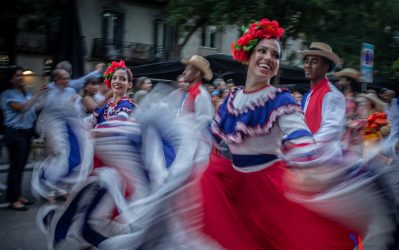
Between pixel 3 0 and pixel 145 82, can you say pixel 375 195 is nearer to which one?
pixel 145 82

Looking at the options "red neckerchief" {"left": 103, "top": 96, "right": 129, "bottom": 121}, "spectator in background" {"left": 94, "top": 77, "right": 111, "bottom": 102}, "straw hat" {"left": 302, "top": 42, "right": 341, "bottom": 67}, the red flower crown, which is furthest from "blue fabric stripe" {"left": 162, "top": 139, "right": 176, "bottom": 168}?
"spectator in background" {"left": 94, "top": 77, "right": 111, "bottom": 102}

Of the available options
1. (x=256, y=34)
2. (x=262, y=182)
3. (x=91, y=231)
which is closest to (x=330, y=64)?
(x=256, y=34)

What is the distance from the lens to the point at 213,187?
123 inches

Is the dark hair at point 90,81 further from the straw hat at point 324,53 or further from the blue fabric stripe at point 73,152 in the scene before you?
the straw hat at point 324,53

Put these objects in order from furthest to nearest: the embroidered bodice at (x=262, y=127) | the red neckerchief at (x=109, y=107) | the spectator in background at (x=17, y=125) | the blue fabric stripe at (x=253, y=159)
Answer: the spectator in background at (x=17, y=125), the red neckerchief at (x=109, y=107), the blue fabric stripe at (x=253, y=159), the embroidered bodice at (x=262, y=127)

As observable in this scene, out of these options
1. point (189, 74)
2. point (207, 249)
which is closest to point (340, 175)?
point (207, 249)

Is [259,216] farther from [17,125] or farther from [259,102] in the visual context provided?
[17,125]

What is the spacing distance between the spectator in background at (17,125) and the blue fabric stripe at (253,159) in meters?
4.10

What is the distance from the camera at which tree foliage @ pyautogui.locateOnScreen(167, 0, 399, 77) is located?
12664mm

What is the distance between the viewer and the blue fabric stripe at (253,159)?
3156 millimetres

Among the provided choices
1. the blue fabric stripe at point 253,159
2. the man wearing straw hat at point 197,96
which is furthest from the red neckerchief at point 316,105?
the blue fabric stripe at point 253,159

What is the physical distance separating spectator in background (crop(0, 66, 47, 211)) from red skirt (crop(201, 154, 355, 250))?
13.5ft

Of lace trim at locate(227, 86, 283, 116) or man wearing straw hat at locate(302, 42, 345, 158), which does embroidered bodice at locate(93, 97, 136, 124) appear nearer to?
man wearing straw hat at locate(302, 42, 345, 158)

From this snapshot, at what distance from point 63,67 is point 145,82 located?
1049mm
